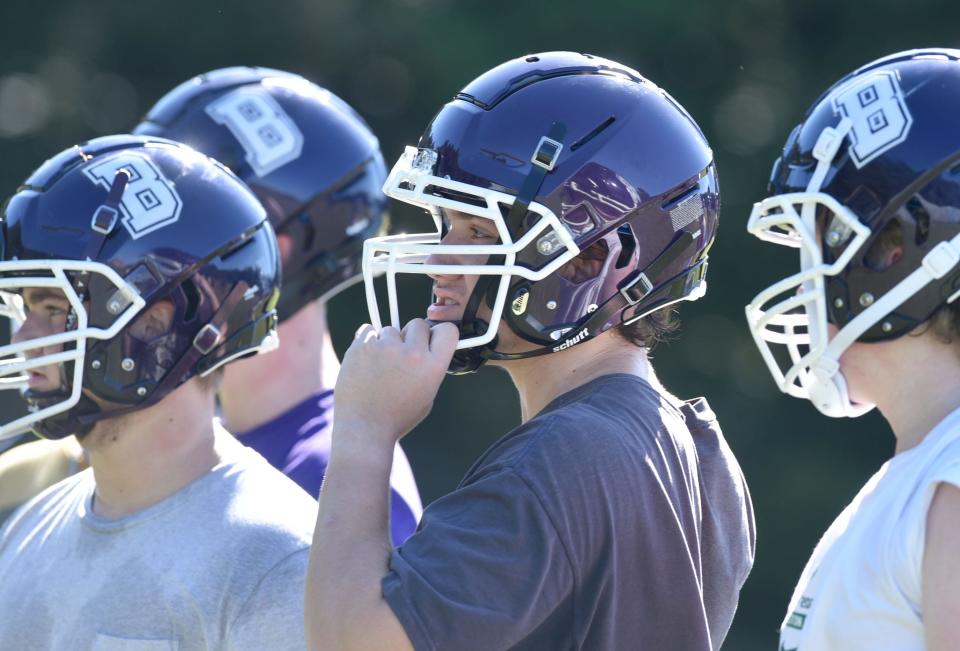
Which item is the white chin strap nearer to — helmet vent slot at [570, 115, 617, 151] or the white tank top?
the white tank top

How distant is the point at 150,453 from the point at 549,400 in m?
0.96

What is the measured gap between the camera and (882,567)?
220 centimetres

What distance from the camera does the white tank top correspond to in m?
2.16

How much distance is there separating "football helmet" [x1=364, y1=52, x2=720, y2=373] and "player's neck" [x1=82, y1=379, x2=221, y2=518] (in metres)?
0.61

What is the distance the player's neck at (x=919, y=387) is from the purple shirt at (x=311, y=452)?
144cm

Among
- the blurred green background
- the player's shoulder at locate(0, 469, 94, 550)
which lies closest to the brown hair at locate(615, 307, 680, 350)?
the player's shoulder at locate(0, 469, 94, 550)

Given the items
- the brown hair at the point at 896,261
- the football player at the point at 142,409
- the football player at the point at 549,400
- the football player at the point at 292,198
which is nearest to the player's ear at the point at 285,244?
the football player at the point at 292,198

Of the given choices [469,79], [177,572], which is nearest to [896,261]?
[177,572]

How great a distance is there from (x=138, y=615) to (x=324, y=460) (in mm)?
993

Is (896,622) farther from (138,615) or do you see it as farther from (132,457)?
(132,457)

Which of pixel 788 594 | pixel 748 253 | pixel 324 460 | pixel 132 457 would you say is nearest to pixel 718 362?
pixel 748 253

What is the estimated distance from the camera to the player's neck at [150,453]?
3.09 meters

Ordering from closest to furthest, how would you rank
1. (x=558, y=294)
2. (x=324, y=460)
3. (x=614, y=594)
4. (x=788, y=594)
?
(x=614, y=594) → (x=558, y=294) → (x=324, y=460) → (x=788, y=594)

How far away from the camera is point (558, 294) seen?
8.86 ft
